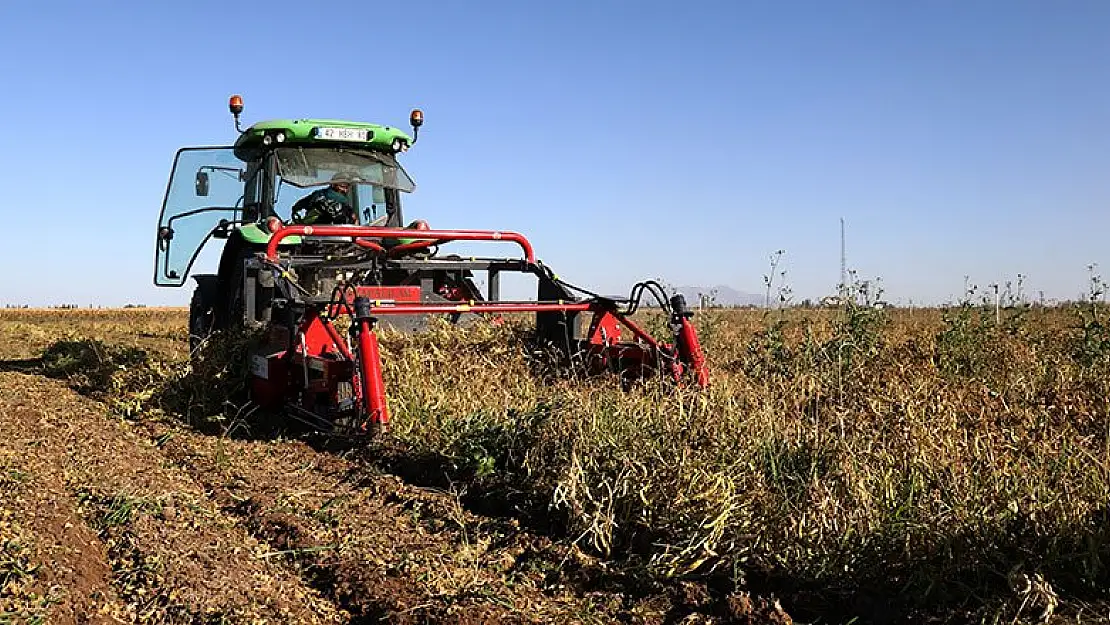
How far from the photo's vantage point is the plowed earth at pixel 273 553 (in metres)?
3.04

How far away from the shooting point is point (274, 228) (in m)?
7.86

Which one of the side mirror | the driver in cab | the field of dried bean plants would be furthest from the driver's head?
the field of dried bean plants

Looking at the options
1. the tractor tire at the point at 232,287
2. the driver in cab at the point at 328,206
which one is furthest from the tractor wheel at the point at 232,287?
the driver in cab at the point at 328,206

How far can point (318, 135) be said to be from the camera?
28.2ft

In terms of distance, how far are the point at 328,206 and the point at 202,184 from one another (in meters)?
1.09

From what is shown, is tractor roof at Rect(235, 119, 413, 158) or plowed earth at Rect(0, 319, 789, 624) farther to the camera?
tractor roof at Rect(235, 119, 413, 158)

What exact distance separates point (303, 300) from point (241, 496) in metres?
1.92

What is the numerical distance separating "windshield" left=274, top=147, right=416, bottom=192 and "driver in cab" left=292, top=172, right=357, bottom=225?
0.31 ft

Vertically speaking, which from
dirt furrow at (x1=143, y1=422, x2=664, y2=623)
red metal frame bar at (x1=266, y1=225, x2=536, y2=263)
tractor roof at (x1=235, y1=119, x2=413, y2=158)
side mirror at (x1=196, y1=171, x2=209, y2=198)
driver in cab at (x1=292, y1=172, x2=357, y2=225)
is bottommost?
dirt furrow at (x1=143, y1=422, x2=664, y2=623)

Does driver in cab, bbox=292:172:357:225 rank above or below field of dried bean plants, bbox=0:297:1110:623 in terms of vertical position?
above

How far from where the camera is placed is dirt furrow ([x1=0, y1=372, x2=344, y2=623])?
3033 millimetres

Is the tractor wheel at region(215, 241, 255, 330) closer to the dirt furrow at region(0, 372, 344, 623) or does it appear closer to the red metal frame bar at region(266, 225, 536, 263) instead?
the red metal frame bar at region(266, 225, 536, 263)

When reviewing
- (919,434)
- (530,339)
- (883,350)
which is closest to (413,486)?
(919,434)

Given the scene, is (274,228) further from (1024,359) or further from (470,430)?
(1024,359)
